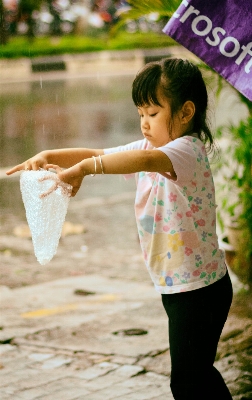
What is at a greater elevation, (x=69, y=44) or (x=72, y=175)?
(x=72, y=175)

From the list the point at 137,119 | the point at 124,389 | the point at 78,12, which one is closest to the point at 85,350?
the point at 124,389

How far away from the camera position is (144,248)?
2.29 meters

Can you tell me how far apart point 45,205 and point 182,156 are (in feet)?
1.54

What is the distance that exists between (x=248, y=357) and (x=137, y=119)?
30.0ft

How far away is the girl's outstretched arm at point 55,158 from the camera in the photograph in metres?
2.21

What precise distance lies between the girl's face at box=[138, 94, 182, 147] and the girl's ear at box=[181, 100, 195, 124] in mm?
24

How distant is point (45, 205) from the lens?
2113mm

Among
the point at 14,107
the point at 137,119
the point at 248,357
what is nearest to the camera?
the point at 248,357

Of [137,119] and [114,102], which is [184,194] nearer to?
[137,119]

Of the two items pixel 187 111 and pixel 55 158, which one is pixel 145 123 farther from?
pixel 55 158

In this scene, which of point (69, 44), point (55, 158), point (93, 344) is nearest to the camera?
point (55, 158)

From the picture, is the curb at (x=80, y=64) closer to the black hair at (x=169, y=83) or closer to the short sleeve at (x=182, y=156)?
the black hair at (x=169, y=83)

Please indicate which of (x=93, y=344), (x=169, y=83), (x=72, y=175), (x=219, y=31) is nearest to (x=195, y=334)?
(x=72, y=175)

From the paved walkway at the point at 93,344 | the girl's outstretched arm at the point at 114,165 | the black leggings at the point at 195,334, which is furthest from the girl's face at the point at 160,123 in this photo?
the paved walkway at the point at 93,344
